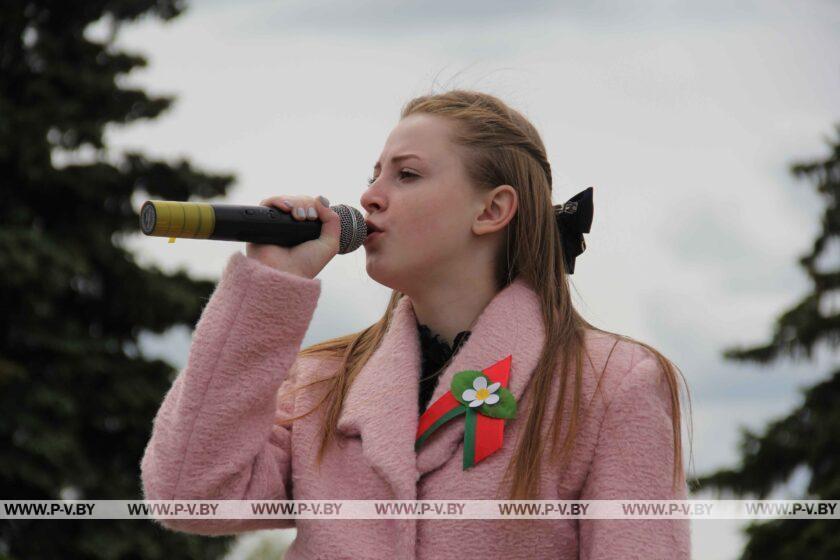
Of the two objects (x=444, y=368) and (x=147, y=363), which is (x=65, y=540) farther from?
(x=444, y=368)

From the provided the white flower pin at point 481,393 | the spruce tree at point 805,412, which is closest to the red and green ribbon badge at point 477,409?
the white flower pin at point 481,393

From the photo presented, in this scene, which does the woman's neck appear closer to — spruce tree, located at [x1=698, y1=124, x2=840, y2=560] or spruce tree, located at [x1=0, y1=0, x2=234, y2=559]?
spruce tree, located at [x1=0, y1=0, x2=234, y2=559]

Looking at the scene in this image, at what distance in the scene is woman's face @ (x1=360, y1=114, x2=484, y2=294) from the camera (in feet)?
9.79

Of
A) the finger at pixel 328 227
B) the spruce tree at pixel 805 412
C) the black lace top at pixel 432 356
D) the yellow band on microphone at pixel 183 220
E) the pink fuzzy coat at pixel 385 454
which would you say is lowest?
the pink fuzzy coat at pixel 385 454

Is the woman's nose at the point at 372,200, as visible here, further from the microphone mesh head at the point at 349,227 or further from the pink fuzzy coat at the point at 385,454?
the pink fuzzy coat at the point at 385,454

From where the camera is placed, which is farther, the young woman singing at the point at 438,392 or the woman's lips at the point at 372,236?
the woman's lips at the point at 372,236

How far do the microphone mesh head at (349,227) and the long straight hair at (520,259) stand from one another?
331 mm

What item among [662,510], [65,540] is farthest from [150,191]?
[662,510]

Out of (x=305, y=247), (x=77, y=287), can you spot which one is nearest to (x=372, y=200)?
(x=305, y=247)

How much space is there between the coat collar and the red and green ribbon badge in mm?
19

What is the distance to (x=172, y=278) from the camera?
1262 centimetres

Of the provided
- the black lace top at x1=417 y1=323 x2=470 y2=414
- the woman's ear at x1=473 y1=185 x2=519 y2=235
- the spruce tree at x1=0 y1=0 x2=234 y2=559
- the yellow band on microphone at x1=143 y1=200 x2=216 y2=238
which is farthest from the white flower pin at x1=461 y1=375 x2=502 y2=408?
the spruce tree at x1=0 y1=0 x2=234 y2=559

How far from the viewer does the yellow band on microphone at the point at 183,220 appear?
2.59m

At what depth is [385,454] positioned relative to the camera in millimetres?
2842
